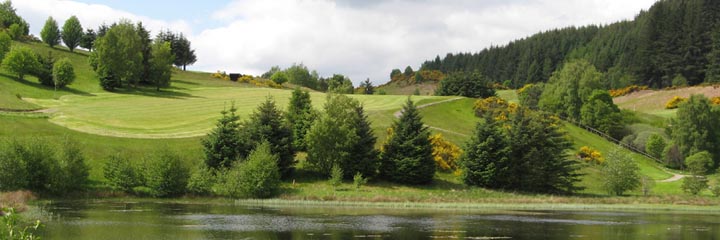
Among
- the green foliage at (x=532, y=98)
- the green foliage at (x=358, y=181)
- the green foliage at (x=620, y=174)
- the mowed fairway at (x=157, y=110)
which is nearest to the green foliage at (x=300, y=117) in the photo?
the mowed fairway at (x=157, y=110)

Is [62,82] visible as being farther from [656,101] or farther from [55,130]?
[656,101]

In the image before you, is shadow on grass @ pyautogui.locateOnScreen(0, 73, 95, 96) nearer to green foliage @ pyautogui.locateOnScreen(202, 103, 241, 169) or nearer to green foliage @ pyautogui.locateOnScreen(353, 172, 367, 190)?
green foliage @ pyautogui.locateOnScreen(202, 103, 241, 169)

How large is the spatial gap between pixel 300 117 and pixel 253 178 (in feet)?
62.7

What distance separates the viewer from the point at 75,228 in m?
40.2

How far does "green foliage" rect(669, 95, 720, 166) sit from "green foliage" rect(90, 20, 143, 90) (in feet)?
343

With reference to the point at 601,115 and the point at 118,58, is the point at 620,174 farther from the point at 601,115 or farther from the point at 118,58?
the point at 118,58

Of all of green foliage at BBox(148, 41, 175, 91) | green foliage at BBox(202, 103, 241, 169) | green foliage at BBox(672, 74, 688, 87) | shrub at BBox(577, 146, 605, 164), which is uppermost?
green foliage at BBox(672, 74, 688, 87)

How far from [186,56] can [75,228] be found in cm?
15493

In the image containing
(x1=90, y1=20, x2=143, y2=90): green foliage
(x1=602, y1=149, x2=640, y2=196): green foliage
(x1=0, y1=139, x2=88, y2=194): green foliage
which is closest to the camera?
(x1=0, y1=139, x2=88, y2=194): green foliage

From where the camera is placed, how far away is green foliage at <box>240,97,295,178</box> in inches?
3039

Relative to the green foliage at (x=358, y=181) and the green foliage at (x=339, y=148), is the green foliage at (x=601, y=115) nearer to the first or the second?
the green foliage at (x=339, y=148)

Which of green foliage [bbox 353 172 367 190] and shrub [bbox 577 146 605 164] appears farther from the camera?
shrub [bbox 577 146 605 164]

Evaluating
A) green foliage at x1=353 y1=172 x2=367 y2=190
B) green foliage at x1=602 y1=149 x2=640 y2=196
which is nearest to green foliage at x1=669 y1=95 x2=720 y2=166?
green foliage at x1=602 y1=149 x2=640 y2=196

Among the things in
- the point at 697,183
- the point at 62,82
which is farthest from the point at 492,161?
the point at 62,82
